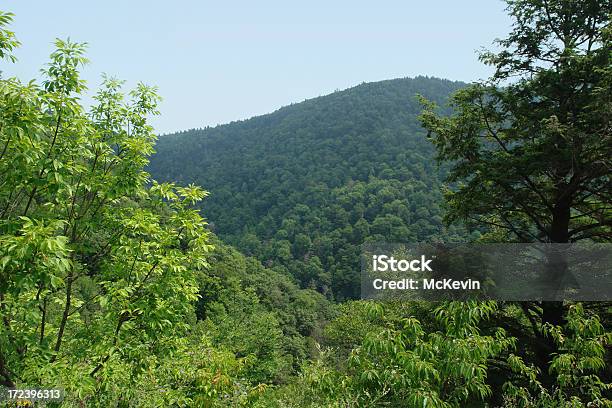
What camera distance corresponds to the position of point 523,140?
12.1 metres

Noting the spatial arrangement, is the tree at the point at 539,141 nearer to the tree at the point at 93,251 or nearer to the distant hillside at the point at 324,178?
the tree at the point at 93,251

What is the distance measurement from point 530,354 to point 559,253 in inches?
107

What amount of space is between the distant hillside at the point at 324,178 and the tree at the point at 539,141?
181ft

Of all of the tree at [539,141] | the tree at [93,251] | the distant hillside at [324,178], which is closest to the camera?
the tree at [93,251]

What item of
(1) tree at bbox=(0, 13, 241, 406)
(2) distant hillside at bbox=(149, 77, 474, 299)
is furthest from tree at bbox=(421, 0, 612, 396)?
(2) distant hillside at bbox=(149, 77, 474, 299)

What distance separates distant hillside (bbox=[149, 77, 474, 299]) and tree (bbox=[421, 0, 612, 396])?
181 feet

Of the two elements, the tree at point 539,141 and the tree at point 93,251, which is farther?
the tree at point 539,141

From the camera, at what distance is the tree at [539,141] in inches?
386

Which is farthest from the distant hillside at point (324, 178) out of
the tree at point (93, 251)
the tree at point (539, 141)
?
the tree at point (93, 251)

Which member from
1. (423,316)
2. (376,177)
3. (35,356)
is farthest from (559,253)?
(376,177)

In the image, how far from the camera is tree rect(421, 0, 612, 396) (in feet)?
32.2

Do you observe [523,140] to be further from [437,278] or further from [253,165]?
[253,165]

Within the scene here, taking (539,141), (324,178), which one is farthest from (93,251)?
(324,178)

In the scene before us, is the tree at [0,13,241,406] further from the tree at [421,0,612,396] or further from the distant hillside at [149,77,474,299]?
the distant hillside at [149,77,474,299]
